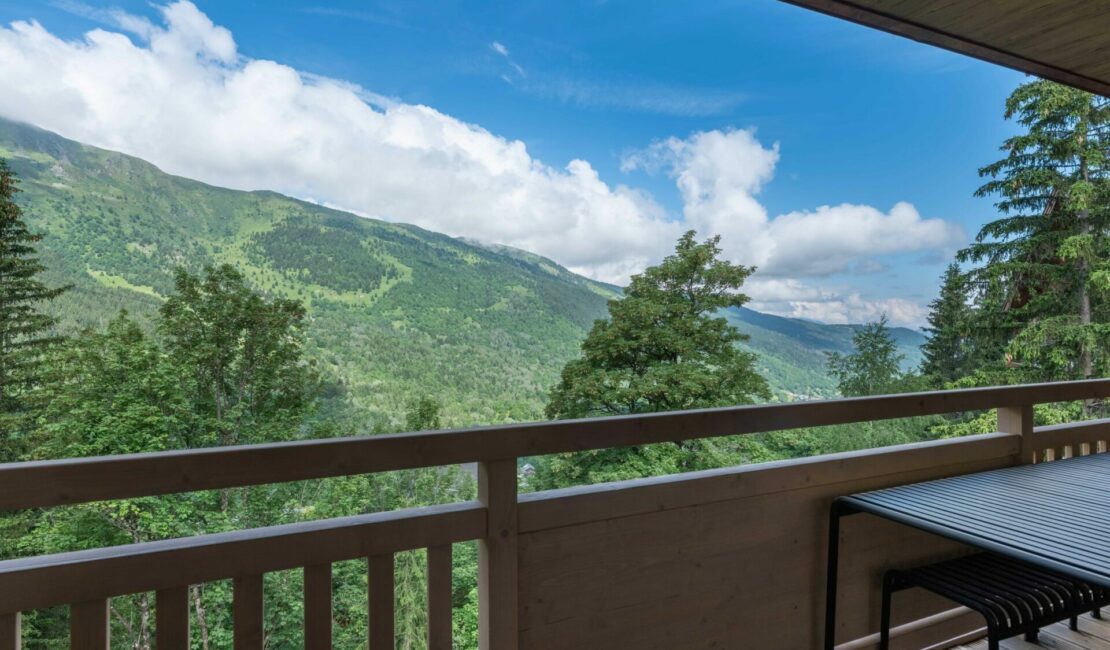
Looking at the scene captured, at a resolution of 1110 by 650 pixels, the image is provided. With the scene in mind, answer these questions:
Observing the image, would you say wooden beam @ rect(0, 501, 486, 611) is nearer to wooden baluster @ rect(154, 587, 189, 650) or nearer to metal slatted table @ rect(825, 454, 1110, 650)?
wooden baluster @ rect(154, 587, 189, 650)

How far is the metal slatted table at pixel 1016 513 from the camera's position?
1158mm

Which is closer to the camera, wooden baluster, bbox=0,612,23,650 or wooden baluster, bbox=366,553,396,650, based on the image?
wooden baluster, bbox=0,612,23,650

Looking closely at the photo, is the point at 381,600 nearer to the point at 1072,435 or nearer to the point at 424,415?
the point at 1072,435

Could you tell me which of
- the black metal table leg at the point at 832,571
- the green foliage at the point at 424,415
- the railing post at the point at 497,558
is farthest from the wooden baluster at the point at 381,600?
the green foliage at the point at 424,415

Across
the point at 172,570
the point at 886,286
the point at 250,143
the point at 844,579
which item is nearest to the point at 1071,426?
the point at 844,579

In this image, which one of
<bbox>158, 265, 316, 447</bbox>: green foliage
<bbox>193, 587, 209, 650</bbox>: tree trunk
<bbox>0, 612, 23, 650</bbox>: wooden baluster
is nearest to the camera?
<bbox>0, 612, 23, 650</bbox>: wooden baluster

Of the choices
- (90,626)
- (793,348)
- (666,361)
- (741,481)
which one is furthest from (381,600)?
(793,348)

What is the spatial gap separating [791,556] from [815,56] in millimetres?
16201

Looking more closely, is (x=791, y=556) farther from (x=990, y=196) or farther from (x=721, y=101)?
(x=721, y=101)

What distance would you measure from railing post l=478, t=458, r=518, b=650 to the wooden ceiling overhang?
143cm

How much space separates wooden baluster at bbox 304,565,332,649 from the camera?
3.34 feet

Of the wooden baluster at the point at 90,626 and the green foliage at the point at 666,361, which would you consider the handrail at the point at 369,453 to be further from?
the green foliage at the point at 666,361

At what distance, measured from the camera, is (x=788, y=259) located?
1259 cm

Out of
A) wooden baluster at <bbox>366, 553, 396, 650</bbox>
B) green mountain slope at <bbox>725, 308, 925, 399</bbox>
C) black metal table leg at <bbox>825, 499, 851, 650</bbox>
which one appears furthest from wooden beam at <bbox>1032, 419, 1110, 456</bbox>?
green mountain slope at <bbox>725, 308, 925, 399</bbox>
